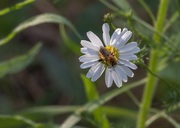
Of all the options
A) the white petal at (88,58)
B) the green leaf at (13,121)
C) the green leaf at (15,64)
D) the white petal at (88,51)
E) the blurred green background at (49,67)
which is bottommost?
the white petal at (88,58)

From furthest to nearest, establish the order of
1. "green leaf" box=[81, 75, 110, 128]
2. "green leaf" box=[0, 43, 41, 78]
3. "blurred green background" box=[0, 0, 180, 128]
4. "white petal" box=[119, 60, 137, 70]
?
"blurred green background" box=[0, 0, 180, 128] < "green leaf" box=[0, 43, 41, 78] < "green leaf" box=[81, 75, 110, 128] < "white petal" box=[119, 60, 137, 70]

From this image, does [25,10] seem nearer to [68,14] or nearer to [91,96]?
[68,14]

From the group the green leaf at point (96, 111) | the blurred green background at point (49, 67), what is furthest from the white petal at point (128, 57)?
the blurred green background at point (49, 67)

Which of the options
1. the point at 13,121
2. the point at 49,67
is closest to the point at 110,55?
the point at 13,121

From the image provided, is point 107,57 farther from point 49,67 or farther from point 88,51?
point 49,67

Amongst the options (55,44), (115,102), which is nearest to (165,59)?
(115,102)

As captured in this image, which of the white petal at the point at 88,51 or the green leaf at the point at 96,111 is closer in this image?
the white petal at the point at 88,51

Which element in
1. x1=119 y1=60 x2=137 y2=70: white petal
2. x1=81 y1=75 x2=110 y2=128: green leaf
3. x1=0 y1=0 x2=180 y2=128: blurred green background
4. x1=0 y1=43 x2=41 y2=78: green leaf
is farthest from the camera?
Answer: x1=0 y1=0 x2=180 y2=128: blurred green background

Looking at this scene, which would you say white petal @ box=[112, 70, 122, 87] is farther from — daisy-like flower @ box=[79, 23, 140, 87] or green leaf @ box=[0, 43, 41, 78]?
green leaf @ box=[0, 43, 41, 78]

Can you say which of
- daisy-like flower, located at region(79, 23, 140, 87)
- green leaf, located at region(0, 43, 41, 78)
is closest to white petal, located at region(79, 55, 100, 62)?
daisy-like flower, located at region(79, 23, 140, 87)

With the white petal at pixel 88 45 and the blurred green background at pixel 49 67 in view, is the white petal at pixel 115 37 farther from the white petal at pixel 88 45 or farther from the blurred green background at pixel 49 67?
the blurred green background at pixel 49 67
